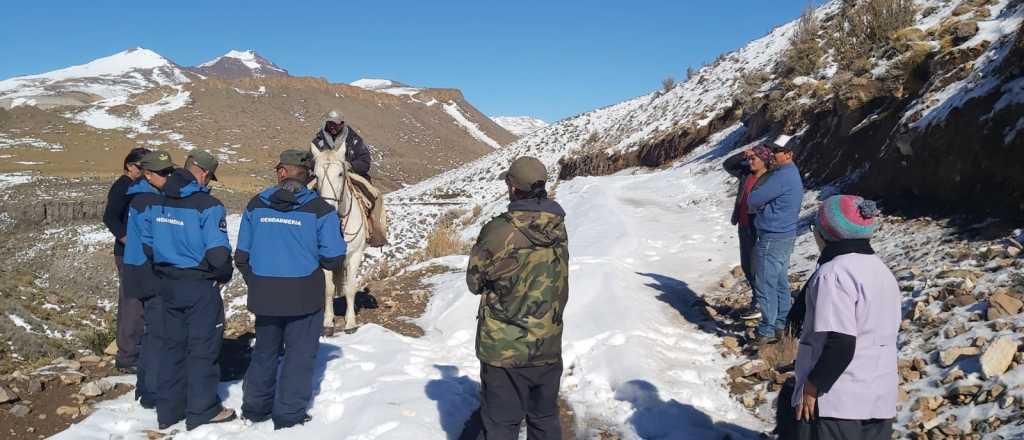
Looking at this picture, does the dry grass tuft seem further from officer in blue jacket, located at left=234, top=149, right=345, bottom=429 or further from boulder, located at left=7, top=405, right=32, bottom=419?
boulder, located at left=7, top=405, right=32, bottom=419

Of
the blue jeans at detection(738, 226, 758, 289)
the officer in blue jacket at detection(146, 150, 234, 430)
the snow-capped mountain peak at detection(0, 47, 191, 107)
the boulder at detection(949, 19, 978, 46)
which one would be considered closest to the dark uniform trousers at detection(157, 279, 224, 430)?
the officer in blue jacket at detection(146, 150, 234, 430)

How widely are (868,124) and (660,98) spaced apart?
24.3 meters

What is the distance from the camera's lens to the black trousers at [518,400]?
3.48 meters

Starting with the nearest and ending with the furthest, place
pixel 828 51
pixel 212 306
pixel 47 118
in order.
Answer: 1. pixel 212 306
2. pixel 828 51
3. pixel 47 118

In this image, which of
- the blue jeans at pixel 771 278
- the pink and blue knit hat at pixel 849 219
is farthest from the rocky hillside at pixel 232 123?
the pink and blue knit hat at pixel 849 219

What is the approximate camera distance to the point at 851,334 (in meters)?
2.67

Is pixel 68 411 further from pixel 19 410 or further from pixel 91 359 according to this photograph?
pixel 91 359

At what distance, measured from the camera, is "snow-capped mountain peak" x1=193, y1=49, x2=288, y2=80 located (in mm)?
128750

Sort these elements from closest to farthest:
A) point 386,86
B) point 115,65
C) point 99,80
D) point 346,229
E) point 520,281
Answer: point 520,281
point 346,229
point 99,80
point 386,86
point 115,65

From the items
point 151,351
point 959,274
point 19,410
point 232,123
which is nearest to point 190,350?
point 151,351

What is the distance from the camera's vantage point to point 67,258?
1709 cm

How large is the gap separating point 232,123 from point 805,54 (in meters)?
52.0

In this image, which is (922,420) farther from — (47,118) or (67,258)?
(47,118)

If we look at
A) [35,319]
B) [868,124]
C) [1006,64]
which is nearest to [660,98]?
[868,124]
